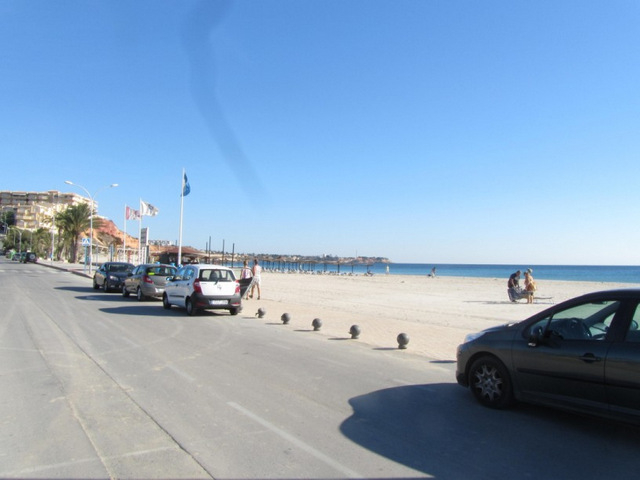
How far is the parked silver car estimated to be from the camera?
19547 mm

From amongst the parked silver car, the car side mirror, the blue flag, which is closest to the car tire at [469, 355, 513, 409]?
the car side mirror

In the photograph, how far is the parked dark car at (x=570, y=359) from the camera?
15.3 ft

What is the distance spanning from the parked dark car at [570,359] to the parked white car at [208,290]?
1023cm

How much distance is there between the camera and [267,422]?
512cm

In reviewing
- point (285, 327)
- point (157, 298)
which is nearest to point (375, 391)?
point (285, 327)

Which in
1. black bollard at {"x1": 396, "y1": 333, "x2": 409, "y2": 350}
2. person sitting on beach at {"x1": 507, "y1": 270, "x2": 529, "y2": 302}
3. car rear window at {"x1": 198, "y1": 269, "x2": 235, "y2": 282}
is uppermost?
car rear window at {"x1": 198, "y1": 269, "x2": 235, "y2": 282}

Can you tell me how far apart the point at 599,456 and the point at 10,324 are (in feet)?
42.8

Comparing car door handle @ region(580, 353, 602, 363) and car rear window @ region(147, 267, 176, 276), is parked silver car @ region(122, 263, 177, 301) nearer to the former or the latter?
car rear window @ region(147, 267, 176, 276)

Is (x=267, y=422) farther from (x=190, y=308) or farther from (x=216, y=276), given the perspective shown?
(x=216, y=276)

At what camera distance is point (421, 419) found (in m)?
5.37

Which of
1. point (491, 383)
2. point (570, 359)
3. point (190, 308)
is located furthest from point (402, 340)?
point (190, 308)

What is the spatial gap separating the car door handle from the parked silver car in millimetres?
16798

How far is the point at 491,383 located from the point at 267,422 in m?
2.84

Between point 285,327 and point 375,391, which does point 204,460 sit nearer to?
point 375,391
